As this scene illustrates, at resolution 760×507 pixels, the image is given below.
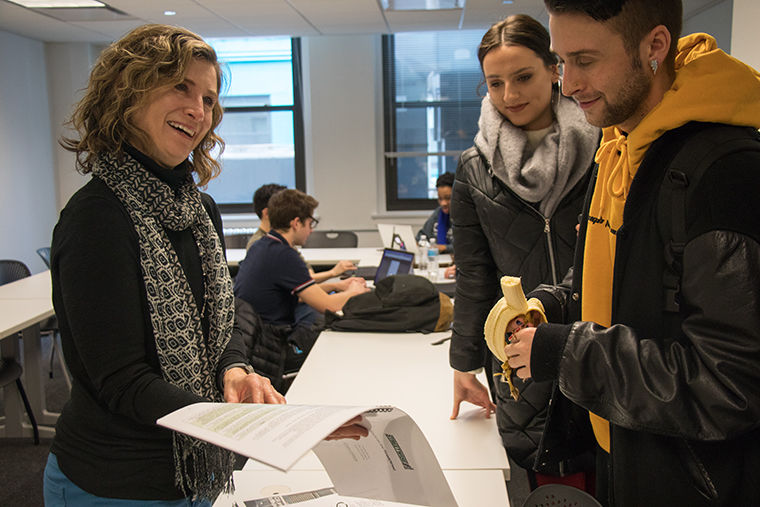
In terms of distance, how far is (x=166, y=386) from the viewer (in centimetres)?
112

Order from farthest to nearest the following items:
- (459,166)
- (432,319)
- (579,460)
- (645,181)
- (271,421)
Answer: (432,319), (459,166), (579,460), (645,181), (271,421)

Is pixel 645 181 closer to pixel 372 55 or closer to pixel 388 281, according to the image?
pixel 388 281

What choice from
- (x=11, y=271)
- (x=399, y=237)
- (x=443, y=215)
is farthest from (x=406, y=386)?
(x=443, y=215)

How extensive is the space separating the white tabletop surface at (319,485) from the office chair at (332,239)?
4623 millimetres

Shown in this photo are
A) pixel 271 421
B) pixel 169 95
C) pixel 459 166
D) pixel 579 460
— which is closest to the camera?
pixel 271 421

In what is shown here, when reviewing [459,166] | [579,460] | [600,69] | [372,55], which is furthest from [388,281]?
[372,55]

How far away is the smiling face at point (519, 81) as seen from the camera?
1627 mm

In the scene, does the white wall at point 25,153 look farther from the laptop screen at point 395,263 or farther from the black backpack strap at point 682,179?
the black backpack strap at point 682,179

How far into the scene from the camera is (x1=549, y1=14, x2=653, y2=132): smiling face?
0.95 metres

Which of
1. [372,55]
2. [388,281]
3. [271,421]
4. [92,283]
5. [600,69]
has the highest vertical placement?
[372,55]

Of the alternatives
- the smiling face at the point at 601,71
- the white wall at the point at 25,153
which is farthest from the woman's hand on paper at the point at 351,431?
the white wall at the point at 25,153

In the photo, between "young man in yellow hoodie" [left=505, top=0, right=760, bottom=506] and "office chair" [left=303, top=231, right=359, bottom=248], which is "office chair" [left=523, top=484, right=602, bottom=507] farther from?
"office chair" [left=303, top=231, right=359, bottom=248]

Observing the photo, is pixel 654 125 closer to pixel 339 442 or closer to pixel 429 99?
pixel 339 442

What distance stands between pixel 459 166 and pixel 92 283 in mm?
1035
